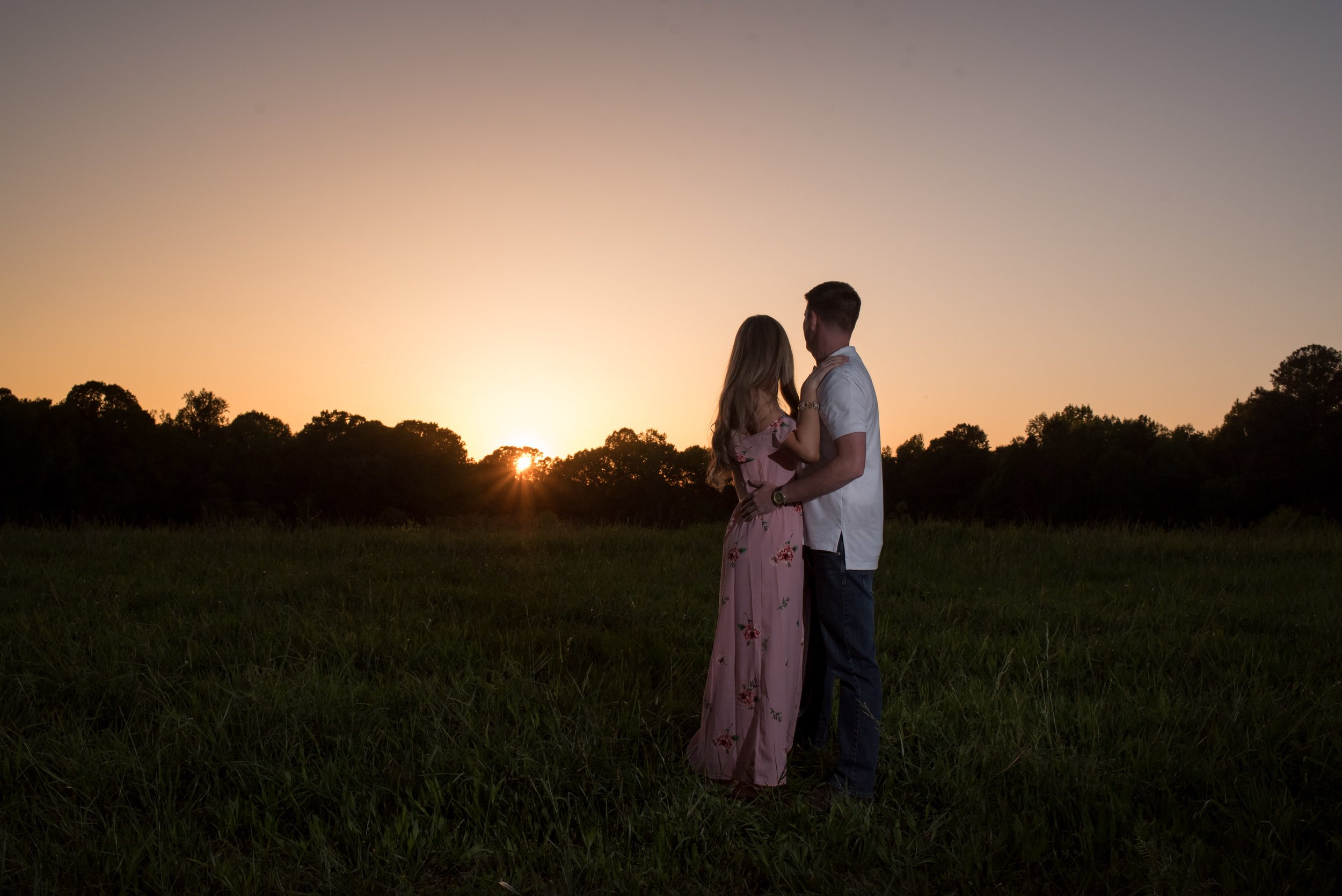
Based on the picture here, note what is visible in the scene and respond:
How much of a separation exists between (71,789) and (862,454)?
13.1 feet

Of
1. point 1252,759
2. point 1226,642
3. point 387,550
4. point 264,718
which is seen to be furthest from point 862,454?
point 387,550

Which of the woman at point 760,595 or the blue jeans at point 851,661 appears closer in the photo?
the blue jeans at point 851,661

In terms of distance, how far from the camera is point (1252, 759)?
14.1 feet

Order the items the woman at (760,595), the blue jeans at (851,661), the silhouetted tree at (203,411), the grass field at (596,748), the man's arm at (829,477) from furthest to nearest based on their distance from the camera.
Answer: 1. the silhouetted tree at (203,411)
2. the woman at (760,595)
3. the blue jeans at (851,661)
4. the man's arm at (829,477)
5. the grass field at (596,748)

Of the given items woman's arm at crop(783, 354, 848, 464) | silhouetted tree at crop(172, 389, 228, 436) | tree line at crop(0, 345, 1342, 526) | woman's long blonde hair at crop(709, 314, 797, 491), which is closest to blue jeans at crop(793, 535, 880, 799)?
woman's arm at crop(783, 354, 848, 464)

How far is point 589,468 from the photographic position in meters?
53.4

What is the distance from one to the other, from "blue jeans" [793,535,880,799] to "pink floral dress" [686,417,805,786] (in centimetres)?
16

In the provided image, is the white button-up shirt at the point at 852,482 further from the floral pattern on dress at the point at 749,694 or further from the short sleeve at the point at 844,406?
the floral pattern on dress at the point at 749,694

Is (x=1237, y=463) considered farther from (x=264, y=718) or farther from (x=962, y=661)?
(x=264, y=718)

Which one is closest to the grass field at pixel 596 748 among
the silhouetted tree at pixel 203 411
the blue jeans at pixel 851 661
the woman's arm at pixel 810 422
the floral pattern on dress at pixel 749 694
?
the blue jeans at pixel 851 661

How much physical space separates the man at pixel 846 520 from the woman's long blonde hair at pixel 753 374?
16cm

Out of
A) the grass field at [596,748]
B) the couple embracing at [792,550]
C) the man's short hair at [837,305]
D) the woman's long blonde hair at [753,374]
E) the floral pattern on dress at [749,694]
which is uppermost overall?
the man's short hair at [837,305]

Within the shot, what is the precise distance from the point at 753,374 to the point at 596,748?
206cm

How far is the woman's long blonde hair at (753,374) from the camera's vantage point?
4012mm
